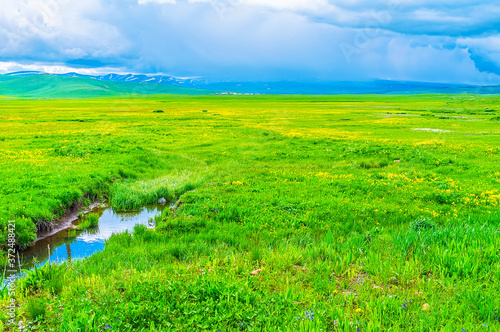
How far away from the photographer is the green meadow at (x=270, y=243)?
5.36m

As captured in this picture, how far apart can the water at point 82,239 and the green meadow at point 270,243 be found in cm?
70

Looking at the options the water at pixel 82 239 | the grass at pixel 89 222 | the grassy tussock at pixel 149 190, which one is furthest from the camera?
the grassy tussock at pixel 149 190

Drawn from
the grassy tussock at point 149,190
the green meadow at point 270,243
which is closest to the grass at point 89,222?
the green meadow at point 270,243

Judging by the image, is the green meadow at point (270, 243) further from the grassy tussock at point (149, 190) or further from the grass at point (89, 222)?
the grass at point (89, 222)

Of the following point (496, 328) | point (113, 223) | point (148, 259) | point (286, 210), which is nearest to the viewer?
point (496, 328)

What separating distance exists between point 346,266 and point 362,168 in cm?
1652

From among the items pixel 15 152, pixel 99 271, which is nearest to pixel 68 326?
pixel 99 271

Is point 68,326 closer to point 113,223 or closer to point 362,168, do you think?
point 113,223

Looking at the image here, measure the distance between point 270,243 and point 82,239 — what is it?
26.1 feet

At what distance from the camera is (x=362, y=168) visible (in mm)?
22562

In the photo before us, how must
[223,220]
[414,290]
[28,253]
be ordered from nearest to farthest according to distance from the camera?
1. [414,290]
2. [28,253]
3. [223,220]

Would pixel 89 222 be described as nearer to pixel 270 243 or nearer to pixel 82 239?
pixel 82 239

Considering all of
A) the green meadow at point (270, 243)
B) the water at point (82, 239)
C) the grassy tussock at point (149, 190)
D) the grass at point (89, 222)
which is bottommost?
the water at point (82, 239)

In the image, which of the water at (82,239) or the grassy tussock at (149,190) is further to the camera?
the grassy tussock at (149,190)
